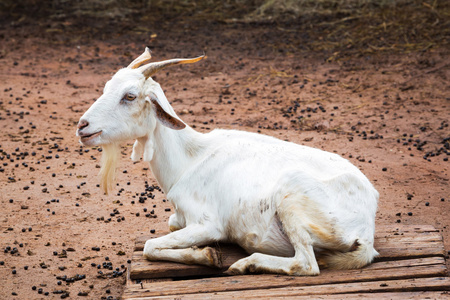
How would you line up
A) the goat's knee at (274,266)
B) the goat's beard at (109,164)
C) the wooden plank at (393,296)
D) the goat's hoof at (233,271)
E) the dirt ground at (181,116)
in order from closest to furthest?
the wooden plank at (393,296), the goat's knee at (274,266), the goat's hoof at (233,271), the goat's beard at (109,164), the dirt ground at (181,116)

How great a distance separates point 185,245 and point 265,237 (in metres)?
0.55

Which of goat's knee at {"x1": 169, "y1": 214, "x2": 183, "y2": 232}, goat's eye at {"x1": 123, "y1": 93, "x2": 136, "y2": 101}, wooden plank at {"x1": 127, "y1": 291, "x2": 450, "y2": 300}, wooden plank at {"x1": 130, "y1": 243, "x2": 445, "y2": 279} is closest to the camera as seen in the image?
wooden plank at {"x1": 127, "y1": 291, "x2": 450, "y2": 300}

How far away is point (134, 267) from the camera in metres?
3.78

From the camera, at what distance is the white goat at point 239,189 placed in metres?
3.60

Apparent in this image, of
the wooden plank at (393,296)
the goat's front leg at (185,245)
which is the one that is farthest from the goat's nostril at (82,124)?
the wooden plank at (393,296)

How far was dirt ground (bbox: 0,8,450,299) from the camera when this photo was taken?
16.7 ft

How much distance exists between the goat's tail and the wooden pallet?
0.19 feet

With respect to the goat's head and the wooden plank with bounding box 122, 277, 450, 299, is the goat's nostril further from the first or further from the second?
the wooden plank with bounding box 122, 277, 450, 299

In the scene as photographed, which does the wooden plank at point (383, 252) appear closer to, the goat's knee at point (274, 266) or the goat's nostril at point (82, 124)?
the goat's knee at point (274, 266)

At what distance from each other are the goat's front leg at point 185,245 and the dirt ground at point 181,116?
25.0 inches

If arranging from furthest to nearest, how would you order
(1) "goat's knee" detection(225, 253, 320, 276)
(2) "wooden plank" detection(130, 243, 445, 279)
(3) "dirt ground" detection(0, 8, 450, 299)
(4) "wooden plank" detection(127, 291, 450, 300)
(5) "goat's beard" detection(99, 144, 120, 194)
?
(3) "dirt ground" detection(0, 8, 450, 299)
(5) "goat's beard" detection(99, 144, 120, 194)
(2) "wooden plank" detection(130, 243, 445, 279)
(1) "goat's knee" detection(225, 253, 320, 276)
(4) "wooden plank" detection(127, 291, 450, 300)

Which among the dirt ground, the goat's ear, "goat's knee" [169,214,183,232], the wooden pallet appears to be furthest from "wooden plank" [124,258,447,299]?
the goat's ear

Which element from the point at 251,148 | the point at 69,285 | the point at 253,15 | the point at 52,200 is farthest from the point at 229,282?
the point at 253,15

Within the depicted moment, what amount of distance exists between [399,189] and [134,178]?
2954mm
